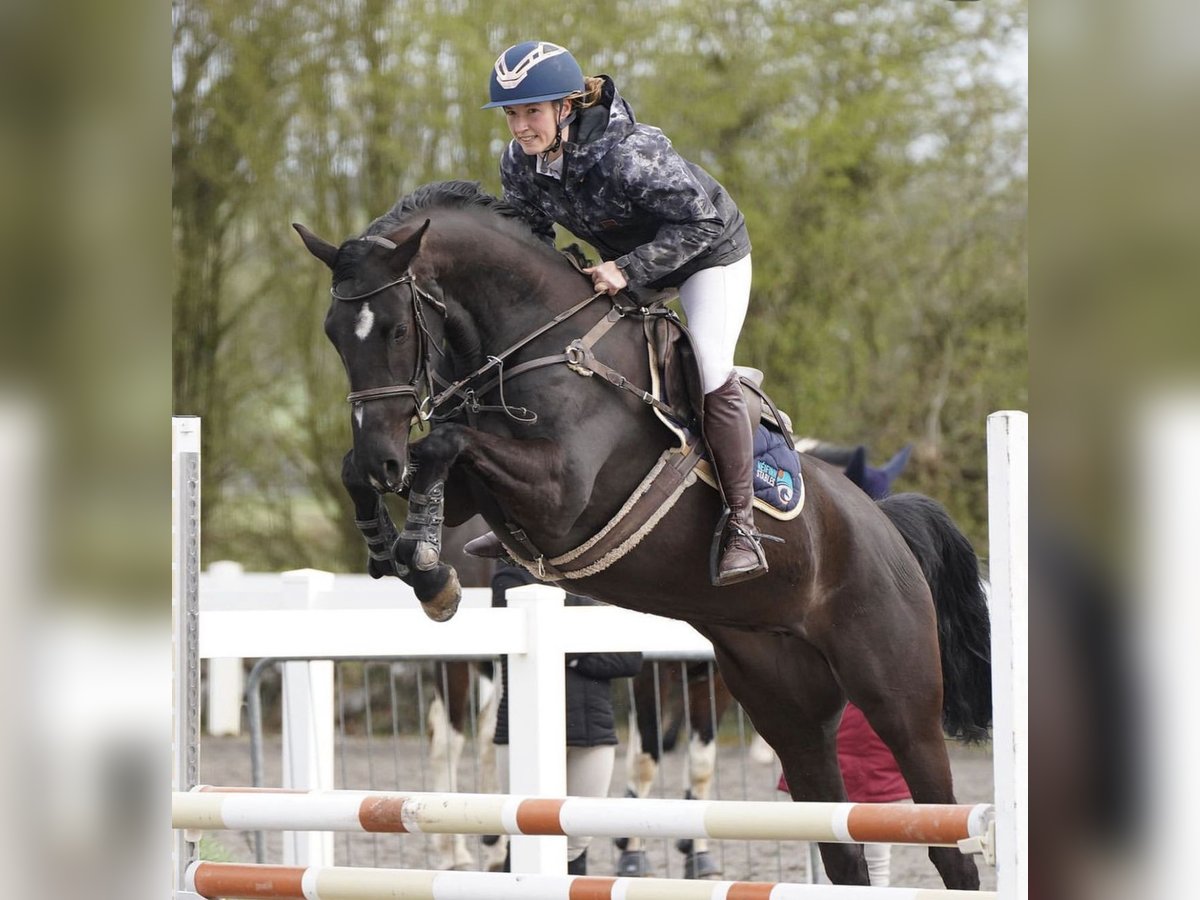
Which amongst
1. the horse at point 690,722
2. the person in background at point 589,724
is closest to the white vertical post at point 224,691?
the horse at point 690,722

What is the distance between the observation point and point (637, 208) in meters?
3.50

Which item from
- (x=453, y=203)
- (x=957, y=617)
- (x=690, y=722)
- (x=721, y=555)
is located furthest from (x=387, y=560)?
(x=690, y=722)

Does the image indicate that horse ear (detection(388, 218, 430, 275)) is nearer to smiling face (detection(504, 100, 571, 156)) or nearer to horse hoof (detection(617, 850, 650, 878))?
smiling face (detection(504, 100, 571, 156))

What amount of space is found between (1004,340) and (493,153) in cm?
391

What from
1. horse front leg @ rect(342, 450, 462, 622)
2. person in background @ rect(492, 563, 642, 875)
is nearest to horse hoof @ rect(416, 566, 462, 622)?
horse front leg @ rect(342, 450, 462, 622)

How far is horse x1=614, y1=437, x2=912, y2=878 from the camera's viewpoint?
18.9ft

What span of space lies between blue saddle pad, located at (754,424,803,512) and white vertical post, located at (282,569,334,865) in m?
2.11

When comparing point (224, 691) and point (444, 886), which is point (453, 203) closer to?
point (444, 886)

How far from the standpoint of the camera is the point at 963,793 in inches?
343

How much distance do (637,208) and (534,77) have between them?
1.30 feet
